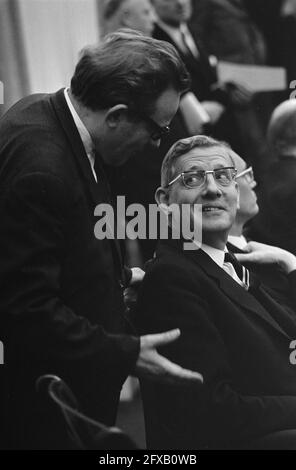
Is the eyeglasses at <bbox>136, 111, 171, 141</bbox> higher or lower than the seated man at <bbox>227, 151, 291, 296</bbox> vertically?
higher

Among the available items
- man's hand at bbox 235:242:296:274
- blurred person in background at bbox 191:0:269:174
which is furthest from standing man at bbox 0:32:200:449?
blurred person in background at bbox 191:0:269:174

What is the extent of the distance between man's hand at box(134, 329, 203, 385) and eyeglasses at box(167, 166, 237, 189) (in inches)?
20.6

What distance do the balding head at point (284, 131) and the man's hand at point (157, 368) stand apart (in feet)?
4.12

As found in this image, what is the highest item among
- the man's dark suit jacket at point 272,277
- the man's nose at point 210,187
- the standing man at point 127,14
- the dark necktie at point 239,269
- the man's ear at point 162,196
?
the standing man at point 127,14

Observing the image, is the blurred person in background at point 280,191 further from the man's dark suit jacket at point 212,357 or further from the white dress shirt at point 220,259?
the man's dark suit jacket at point 212,357

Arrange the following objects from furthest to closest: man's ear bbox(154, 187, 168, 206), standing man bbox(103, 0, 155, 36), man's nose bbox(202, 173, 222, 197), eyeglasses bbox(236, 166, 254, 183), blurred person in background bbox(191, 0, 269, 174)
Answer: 1. blurred person in background bbox(191, 0, 269, 174)
2. standing man bbox(103, 0, 155, 36)
3. eyeglasses bbox(236, 166, 254, 183)
4. man's ear bbox(154, 187, 168, 206)
5. man's nose bbox(202, 173, 222, 197)

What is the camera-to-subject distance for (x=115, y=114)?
2004 millimetres

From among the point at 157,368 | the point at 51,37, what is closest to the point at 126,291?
the point at 157,368

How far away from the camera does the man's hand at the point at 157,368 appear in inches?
73.6

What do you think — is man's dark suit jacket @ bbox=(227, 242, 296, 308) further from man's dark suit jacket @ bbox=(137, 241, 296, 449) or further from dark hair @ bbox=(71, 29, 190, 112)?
dark hair @ bbox=(71, 29, 190, 112)

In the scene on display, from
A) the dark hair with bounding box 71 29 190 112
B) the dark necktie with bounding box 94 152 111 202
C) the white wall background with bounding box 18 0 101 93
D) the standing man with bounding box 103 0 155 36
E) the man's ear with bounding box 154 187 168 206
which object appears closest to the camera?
the dark hair with bounding box 71 29 190 112

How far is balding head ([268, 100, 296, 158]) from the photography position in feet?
9.58

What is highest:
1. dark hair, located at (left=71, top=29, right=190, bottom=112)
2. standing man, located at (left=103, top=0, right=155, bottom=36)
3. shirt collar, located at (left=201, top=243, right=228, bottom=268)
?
dark hair, located at (left=71, top=29, right=190, bottom=112)

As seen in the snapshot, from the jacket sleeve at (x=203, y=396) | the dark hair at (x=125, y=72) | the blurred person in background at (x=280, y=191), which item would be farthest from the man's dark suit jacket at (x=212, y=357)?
the blurred person in background at (x=280, y=191)
